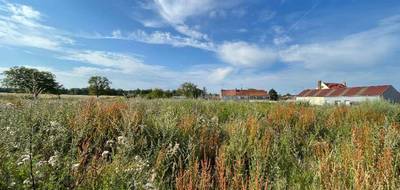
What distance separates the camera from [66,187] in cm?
275

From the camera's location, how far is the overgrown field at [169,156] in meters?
2.98

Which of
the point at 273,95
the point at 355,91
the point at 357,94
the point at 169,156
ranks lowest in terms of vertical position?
the point at 169,156

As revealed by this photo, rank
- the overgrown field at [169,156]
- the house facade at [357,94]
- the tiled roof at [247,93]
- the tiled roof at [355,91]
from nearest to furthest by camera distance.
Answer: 1. the overgrown field at [169,156]
2. the house facade at [357,94]
3. the tiled roof at [355,91]
4. the tiled roof at [247,93]

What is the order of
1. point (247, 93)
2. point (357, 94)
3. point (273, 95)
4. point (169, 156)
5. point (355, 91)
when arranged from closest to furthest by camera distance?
point (169, 156), point (357, 94), point (355, 91), point (273, 95), point (247, 93)

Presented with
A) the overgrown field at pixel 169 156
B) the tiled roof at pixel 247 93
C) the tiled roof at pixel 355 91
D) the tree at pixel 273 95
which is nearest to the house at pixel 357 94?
the tiled roof at pixel 355 91

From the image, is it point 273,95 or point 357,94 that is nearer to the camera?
point 357,94

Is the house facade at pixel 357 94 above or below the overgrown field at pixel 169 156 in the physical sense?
above

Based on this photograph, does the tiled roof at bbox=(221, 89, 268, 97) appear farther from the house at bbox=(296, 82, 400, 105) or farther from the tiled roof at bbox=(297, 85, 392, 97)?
the house at bbox=(296, 82, 400, 105)

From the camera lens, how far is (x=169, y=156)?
435 centimetres

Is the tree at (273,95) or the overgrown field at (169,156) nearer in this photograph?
the overgrown field at (169,156)

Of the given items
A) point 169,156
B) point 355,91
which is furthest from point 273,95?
point 169,156

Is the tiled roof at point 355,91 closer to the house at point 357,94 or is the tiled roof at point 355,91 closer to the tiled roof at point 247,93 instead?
the house at point 357,94

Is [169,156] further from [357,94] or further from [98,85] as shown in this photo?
[98,85]

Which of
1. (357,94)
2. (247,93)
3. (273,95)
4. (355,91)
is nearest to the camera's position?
(357,94)
